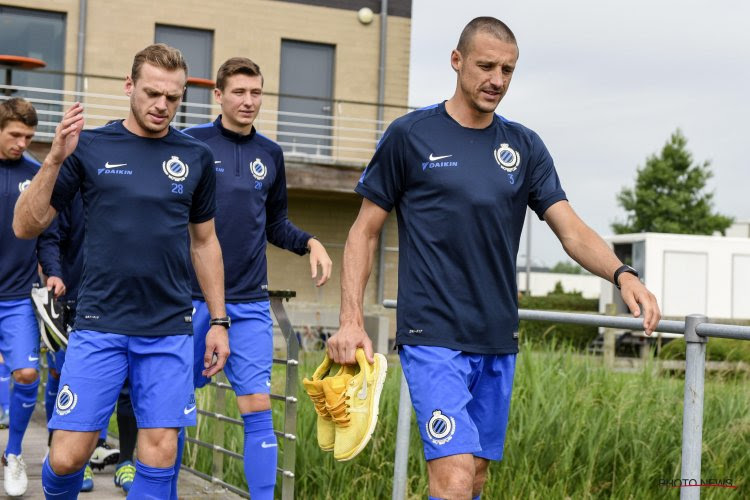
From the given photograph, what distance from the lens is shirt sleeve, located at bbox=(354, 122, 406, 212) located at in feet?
14.5

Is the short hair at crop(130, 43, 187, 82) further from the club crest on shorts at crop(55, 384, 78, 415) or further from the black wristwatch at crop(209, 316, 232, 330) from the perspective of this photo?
the club crest on shorts at crop(55, 384, 78, 415)

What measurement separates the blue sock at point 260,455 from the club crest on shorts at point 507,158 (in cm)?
234

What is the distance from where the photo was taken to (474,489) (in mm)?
4543

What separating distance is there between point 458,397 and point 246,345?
216 centimetres

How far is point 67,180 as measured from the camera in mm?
4797

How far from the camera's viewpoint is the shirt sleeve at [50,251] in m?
7.25

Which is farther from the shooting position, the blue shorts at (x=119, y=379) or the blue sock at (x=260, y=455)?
the blue sock at (x=260, y=455)

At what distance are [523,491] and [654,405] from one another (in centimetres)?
136

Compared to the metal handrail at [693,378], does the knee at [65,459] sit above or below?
below

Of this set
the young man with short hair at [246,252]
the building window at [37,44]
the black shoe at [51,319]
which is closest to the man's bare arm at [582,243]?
the young man with short hair at [246,252]

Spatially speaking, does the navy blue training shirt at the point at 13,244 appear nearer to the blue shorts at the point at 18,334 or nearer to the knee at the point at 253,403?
the blue shorts at the point at 18,334

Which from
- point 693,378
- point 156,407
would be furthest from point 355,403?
point 693,378

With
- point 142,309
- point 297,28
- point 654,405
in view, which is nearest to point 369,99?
point 297,28

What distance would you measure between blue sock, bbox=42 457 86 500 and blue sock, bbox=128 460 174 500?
233 mm
